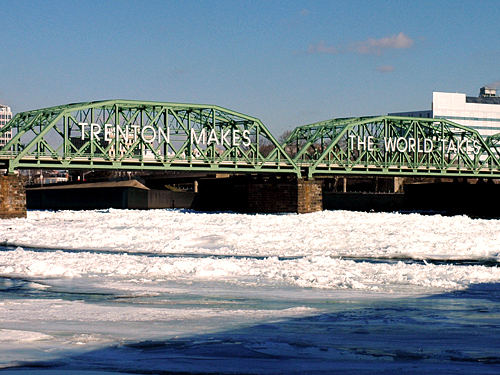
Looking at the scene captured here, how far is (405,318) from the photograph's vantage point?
13.4 m

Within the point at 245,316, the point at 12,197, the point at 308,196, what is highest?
the point at 308,196

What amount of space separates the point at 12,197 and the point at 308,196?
122 ft

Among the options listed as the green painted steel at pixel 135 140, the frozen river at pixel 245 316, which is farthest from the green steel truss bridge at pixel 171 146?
the frozen river at pixel 245 316

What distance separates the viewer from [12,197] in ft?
219

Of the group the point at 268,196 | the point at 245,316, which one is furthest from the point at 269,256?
the point at 268,196

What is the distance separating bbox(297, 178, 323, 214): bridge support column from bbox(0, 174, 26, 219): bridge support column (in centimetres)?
3370

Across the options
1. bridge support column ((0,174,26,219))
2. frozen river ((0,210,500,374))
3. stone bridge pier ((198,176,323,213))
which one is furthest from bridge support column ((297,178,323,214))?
frozen river ((0,210,500,374))

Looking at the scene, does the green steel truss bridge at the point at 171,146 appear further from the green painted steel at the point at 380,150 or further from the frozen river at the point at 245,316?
the frozen river at the point at 245,316

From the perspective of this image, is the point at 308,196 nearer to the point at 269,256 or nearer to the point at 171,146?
the point at 171,146

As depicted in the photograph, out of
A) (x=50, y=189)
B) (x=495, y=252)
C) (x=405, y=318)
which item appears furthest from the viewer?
(x=50, y=189)

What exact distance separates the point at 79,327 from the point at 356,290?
780cm

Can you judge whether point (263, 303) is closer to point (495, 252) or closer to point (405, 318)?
point (405, 318)

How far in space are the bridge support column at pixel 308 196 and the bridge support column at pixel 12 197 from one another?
33703 mm

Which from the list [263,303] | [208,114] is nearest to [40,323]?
[263,303]
